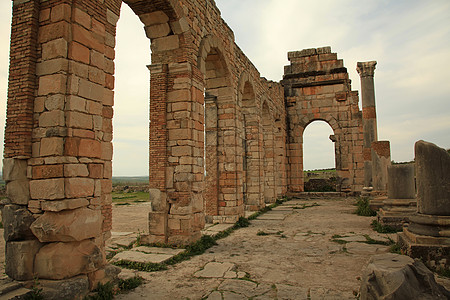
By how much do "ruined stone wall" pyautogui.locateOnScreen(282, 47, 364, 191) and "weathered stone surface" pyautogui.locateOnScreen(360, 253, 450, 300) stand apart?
1554 cm

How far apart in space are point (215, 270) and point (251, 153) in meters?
8.23

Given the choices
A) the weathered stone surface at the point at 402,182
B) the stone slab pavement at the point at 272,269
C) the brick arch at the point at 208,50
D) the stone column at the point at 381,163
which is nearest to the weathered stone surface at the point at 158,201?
the stone slab pavement at the point at 272,269

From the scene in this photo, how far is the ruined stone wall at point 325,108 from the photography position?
1808cm

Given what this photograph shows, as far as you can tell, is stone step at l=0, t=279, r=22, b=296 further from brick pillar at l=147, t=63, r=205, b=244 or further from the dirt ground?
brick pillar at l=147, t=63, r=205, b=244

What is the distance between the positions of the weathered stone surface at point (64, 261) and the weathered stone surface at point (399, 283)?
319 centimetres

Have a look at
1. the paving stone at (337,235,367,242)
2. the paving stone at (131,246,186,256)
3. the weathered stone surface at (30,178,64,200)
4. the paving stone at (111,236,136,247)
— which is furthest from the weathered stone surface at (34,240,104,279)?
the paving stone at (337,235,367,242)

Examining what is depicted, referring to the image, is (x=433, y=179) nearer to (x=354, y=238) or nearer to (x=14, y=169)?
(x=354, y=238)

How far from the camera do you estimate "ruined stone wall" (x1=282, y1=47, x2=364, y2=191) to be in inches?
712

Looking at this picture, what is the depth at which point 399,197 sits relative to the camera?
8.28 meters

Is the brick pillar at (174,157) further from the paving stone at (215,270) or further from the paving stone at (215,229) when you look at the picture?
the paving stone at (215,270)

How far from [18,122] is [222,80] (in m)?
6.77

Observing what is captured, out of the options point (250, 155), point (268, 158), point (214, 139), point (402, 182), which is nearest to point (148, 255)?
point (214, 139)

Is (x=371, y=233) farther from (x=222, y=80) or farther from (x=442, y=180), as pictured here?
(x=222, y=80)

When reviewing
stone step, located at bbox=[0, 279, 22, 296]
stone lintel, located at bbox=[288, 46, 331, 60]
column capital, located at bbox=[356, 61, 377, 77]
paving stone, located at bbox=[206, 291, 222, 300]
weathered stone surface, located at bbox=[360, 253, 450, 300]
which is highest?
stone lintel, located at bbox=[288, 46, 331, 60]
